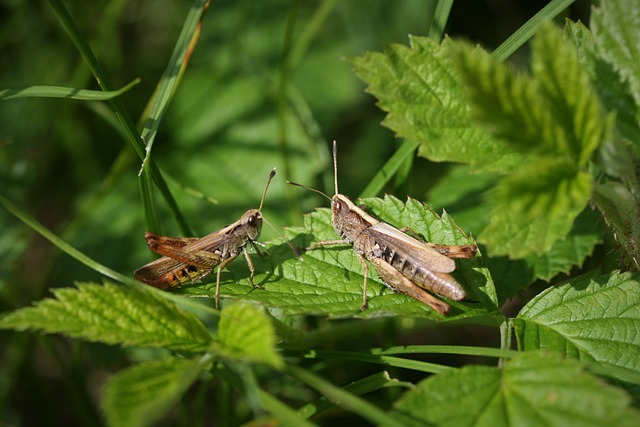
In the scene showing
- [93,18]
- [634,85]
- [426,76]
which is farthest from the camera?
[93,18]

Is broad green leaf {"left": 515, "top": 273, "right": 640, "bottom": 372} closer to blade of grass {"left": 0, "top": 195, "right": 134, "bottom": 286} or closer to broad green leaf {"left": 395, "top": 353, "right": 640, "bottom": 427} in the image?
broad green leaf {"left": 395, "top": 353, "right": 640, "bottom": 427}

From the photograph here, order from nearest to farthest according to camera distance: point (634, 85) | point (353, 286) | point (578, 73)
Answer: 1. point (578, 73)
2. point (634, 85)
3. point (353, 286)

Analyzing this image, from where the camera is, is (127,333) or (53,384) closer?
(127,333)

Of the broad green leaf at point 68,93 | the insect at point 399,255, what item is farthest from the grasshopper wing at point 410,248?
the broad green leaf at point 68,93

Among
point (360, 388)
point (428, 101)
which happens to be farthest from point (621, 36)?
point (360, 388)

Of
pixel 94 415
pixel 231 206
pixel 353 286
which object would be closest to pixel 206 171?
pixel 231 206

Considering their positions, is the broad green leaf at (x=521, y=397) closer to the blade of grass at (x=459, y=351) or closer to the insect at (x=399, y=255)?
the blade of grass at (x=459, y=351)

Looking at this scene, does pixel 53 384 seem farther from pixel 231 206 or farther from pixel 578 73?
pixel 578 73
